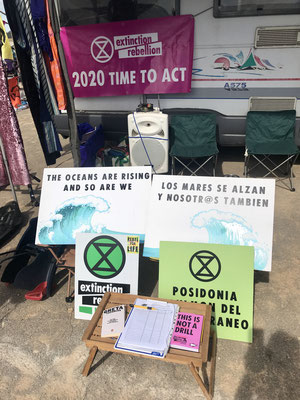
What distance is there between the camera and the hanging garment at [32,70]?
3936mm

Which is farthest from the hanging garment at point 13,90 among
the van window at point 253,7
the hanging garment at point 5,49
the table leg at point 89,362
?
the table leg at point 89,362

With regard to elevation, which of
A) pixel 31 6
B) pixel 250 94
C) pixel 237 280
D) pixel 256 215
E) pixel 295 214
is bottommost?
pixel 295 214

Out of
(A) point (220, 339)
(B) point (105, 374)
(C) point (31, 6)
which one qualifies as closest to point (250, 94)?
(C) point (31, 6)

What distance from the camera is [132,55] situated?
17.8 feet

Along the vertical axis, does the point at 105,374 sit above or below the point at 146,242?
below

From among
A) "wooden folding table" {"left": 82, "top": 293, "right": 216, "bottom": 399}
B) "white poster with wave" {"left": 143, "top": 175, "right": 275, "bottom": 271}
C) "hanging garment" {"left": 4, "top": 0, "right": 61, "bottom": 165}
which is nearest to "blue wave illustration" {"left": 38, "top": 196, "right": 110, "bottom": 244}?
"white poster with wave" {"left": 143, "top": 175, "right": 275, "bottom": 271}

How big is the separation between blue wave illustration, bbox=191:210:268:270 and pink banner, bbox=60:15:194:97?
326 centimetres

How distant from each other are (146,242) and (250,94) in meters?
3.67

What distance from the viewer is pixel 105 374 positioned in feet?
8.25

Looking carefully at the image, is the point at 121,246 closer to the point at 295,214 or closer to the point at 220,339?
the point at 220,339

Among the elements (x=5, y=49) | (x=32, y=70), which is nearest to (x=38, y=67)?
(x=32, y=70)

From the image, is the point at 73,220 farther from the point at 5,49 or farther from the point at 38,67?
the point at 5,49

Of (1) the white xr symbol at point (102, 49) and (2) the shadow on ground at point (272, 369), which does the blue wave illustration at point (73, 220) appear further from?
(1) the white xr symbol at point (102, 49)

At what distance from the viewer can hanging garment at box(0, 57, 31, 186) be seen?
442 centimetres
